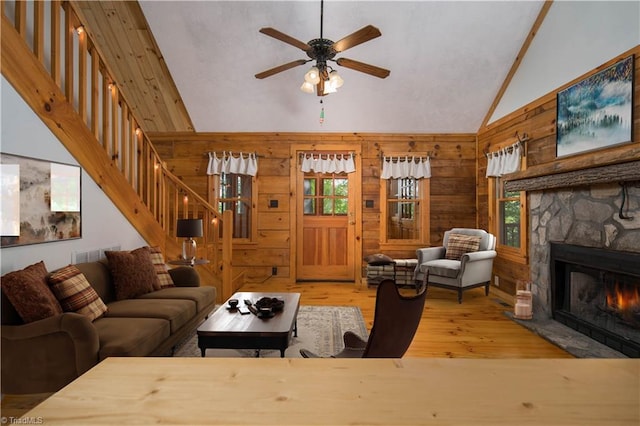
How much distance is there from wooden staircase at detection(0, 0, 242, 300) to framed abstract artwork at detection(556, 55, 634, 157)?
13.1ft

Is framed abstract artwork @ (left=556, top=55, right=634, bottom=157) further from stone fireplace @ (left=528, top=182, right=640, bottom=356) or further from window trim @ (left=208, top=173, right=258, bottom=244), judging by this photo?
window trim @ (left=208, top=173, right=258, bottom=244)

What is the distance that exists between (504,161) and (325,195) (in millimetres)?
2805

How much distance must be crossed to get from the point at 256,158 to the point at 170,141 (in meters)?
1.52

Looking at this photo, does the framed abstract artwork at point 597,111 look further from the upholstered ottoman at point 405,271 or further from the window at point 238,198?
the window at point 238,198

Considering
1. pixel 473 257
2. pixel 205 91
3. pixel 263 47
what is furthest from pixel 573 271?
pixel 205 91

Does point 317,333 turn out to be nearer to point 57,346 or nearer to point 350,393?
point 57,346

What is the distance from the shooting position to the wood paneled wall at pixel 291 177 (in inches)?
244

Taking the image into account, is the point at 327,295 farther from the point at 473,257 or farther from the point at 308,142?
the point at 308,142

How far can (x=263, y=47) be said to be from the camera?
4.79 m

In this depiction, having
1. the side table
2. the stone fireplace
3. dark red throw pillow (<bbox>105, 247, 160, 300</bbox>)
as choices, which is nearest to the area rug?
dark red throw pillow (<bbox>105, 247, 160, 300</bbox>)

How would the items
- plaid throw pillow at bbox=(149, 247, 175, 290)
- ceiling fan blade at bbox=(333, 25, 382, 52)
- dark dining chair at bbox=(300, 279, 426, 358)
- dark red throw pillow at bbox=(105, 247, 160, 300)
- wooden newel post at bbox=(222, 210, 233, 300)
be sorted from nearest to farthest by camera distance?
dark dining chair at bbox=(300, 279, 426, 358), ceiling fan blade at bbox=(333, 25, 382, 52), dark red throw pillow at bbox=(105, 247, 160, 300), plaid throw pillow at bbox=(149, 247, 175, 290), wooden newel post at bbox=(222, 210, 233, 300)

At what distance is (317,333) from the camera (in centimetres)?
366

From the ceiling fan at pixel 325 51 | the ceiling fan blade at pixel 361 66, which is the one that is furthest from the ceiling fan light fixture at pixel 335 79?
the ceiling fan blade at pixel 361 66

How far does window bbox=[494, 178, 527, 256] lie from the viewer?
4738 millimetres
